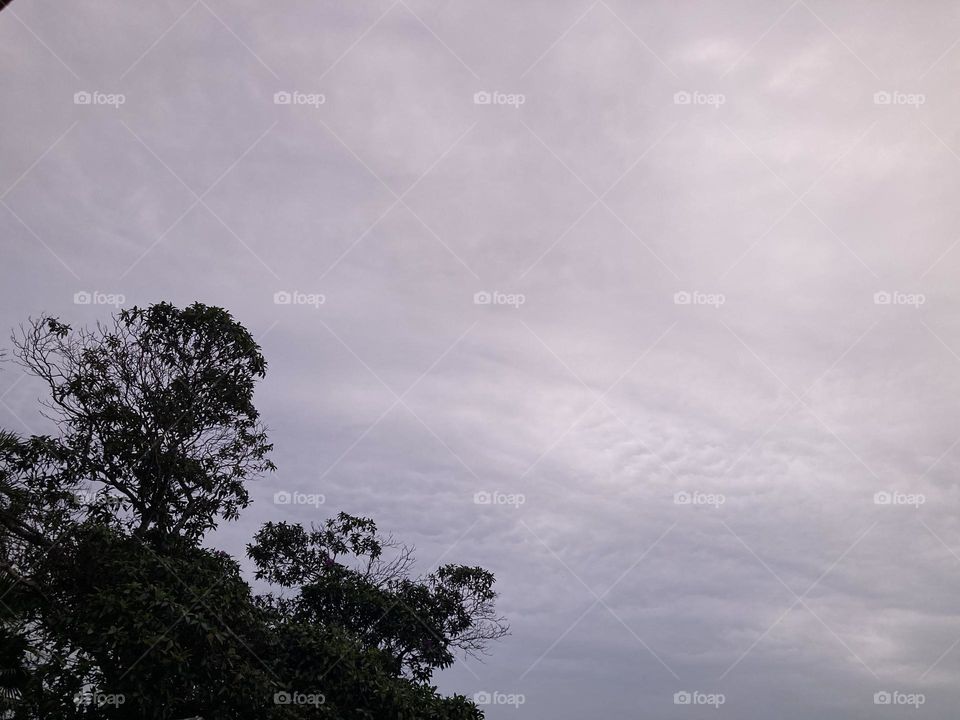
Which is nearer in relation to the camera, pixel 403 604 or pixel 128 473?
pixel 128 473

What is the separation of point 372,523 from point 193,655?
24.2 ft

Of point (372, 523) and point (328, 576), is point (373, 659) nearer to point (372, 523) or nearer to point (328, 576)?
point (328, 576)

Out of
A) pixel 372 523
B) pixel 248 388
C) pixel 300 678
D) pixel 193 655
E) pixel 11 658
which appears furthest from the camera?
pixel 372 523

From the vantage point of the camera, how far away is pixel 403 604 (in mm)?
18891

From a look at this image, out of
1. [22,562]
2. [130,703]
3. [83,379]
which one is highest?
[83,379]

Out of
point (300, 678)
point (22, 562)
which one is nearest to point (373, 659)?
point (300, 678)

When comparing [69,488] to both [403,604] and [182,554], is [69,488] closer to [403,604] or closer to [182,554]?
[182,554]

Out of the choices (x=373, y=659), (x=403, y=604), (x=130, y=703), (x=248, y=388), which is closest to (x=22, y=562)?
(x=130, y=703)

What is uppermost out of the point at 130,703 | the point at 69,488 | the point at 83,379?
the point at 83,379

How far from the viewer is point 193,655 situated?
13.1 meters

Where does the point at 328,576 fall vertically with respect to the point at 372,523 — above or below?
below

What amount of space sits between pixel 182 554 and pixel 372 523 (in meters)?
6.14

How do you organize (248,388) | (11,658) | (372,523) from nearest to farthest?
(11,658)
(248,388)
(372,523)

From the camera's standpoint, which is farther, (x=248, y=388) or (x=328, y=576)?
(x=328, y=576)
